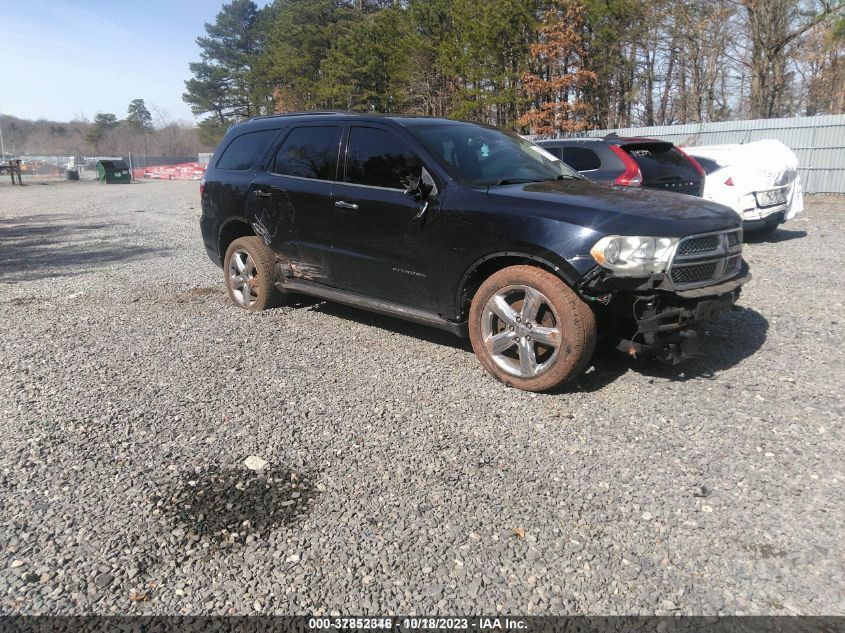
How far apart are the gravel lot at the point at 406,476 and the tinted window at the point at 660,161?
3.22 metres

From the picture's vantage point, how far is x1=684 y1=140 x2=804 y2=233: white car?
8992 mm

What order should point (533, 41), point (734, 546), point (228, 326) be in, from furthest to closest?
point (533, 41) → point (228, 326) → point (734, 546)

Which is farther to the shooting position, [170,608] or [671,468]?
[671,468]

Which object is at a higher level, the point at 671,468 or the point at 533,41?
the point at 533,41

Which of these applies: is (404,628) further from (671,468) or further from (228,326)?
(228,326)

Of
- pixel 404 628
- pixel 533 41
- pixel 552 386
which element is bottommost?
pixel 404 628

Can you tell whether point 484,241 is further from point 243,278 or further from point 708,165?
point 708,165

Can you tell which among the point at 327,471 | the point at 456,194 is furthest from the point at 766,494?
the point at 456,194

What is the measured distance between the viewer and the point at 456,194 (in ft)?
14.2

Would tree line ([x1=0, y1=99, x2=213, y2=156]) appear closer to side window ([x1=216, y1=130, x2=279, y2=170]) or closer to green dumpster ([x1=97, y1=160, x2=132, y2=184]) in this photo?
green dumpster ([x1=97, y1=160, x2=132, y2=184])

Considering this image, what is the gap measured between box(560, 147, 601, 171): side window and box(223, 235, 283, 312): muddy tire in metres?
4.57

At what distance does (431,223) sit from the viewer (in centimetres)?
443

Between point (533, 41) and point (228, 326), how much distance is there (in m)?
25.0

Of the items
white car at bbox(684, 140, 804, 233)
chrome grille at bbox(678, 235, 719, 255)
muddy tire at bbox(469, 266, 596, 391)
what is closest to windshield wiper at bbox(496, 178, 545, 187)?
muddy tire at bbox(469, 266, 596, 391)
